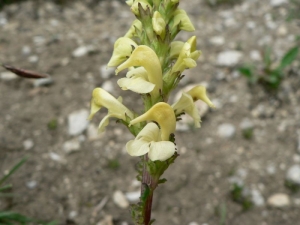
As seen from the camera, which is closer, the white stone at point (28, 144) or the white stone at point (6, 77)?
the white stone at point (28, 144)

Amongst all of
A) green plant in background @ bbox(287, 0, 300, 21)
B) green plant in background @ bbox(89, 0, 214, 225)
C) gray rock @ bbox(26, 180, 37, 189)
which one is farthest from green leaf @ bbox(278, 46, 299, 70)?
gray rock @ bbox(26, 180, 37, 189)

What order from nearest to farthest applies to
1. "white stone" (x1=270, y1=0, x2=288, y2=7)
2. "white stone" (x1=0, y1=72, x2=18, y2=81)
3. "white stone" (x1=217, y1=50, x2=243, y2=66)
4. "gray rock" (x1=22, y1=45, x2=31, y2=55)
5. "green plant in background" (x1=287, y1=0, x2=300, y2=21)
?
1. "white stone" (x1=0, y1=72, x2=18, y2=81)
2. "white stone" (x1=217, y1=50, x2=243, y2=66)
3. "gray rock" (x1=22, y1=45, x2=31, y2=55)
4. "green plant in background" (x1=287, y1=0, x2=300, y2=21)
5. "white stone" (x1=270, y1=0, x2=288, y2=7)

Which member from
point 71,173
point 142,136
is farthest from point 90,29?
point 142,136

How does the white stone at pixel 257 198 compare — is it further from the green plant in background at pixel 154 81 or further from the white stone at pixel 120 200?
the green plant in background at pixel 154 81

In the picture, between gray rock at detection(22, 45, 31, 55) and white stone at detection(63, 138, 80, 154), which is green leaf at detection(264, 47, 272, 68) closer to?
white stone at detection(63, 138, 80, 154)

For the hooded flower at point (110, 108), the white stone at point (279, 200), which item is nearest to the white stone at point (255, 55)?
the white stone at point (279, 200)

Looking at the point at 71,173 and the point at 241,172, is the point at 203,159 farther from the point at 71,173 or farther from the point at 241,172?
the point at 71,173

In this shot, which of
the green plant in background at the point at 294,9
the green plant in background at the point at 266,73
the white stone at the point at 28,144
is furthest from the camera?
the green plant in background at the point at 294,9
